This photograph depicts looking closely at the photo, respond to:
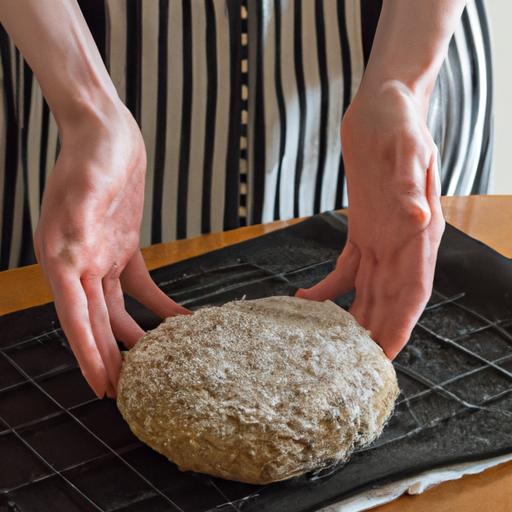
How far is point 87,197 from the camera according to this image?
0.96 m

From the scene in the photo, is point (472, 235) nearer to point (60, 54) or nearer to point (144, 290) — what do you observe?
point (144, 290)

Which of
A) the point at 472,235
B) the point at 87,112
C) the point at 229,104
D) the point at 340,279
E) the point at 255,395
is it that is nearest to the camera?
the point at 255,395

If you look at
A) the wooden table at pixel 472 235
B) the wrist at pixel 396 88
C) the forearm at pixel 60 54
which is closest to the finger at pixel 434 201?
the wrist at pixel 396 88

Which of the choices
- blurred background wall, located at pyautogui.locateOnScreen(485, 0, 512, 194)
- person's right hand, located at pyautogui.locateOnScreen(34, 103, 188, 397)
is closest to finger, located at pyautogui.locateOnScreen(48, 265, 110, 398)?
person's right hand, located at pyautogui.locateOnScreen(34, 103, 188, 397)

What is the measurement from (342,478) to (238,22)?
81 centimetres

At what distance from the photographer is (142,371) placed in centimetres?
93

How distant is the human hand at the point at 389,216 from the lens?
1037 mm

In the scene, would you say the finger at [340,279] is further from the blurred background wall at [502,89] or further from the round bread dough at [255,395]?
the blurred background wall at [502,89]

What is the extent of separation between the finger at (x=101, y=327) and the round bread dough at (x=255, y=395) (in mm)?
21

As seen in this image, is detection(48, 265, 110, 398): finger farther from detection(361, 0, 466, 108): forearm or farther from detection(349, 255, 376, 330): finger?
detection(361, 0, 466, 108): forearm

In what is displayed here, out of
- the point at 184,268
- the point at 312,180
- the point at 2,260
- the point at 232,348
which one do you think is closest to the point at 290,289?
the point at 184,268

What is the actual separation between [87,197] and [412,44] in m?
0.48

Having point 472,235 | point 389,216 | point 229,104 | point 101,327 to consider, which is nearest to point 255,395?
point 101,327

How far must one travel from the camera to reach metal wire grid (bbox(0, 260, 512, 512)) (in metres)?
0.86
